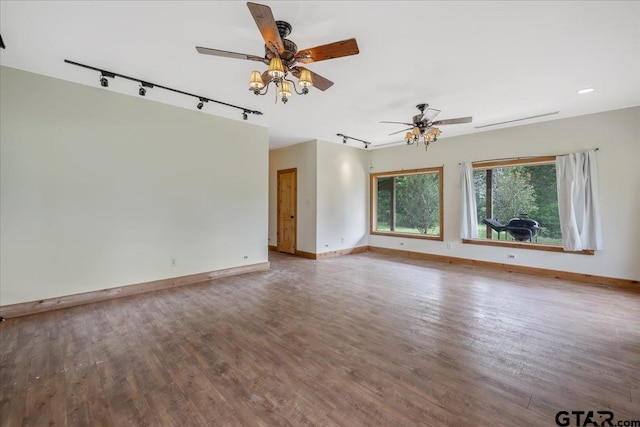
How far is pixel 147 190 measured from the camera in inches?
158

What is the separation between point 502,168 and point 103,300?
7566 mm

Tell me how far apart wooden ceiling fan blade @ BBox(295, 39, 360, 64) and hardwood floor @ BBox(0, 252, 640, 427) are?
2569 mm

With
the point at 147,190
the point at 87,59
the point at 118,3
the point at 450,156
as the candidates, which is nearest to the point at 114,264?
the point at 147,190

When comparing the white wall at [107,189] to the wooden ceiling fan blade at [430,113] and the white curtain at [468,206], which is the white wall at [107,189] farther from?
the white curtain at [468,206]

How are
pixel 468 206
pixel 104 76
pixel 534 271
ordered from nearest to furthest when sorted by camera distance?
pixel 104 76 < pixel 534 271 < pixel 468 206

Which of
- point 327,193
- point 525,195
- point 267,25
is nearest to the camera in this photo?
point 267,25

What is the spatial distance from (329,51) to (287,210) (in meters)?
5.36

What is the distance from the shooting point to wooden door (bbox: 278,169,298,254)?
7.05m

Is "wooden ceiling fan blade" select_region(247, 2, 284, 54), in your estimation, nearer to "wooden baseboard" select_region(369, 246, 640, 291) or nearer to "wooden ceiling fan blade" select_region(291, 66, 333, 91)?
"wooden ceiling fan blade" select_region(291, 66, 333, 91)

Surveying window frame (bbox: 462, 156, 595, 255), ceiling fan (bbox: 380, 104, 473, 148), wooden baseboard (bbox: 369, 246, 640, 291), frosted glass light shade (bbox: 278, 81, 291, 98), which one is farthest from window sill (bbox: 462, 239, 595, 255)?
frosted glass light shade (bbox: 278, 81, 291, 98)

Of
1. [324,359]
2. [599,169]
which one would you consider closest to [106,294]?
[324,359]

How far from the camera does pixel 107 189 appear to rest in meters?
3.68

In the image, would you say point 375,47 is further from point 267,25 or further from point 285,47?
point 267,25

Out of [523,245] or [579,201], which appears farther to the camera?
[523,245]
